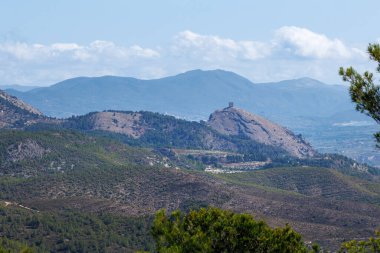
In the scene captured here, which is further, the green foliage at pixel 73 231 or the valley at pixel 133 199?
the valley at pixel 133 199

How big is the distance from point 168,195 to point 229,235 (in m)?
102

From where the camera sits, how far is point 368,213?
426 feet

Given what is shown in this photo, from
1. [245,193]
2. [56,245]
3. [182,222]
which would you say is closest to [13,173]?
[245,193]

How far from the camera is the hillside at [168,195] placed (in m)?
112

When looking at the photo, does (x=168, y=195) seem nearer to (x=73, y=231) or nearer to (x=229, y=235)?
(x=73, y=231)

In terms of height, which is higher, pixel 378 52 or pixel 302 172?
pixel 378 52

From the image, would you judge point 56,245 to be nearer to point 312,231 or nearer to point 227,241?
point 312,231

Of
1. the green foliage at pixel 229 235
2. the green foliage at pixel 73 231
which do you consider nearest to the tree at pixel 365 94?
the green foliage at pixel 229 235

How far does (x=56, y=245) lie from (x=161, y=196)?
46.8 metres

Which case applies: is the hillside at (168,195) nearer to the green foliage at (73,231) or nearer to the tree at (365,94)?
the green foliage at (73,231)

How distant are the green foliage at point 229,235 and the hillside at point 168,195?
187ft

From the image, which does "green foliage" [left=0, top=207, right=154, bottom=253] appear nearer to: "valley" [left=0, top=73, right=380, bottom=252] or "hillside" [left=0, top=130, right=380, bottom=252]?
"valley" [left=0, top=73, right=380, bottom=252]

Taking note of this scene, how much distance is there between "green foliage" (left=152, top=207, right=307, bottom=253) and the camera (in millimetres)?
38188

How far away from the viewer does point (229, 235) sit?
3847 centimetres
